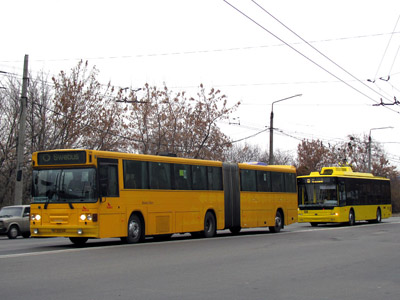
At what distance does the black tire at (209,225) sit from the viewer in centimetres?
2189

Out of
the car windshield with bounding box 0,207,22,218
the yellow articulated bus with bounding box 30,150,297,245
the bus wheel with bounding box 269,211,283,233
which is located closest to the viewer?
the yellow articulated bus with bounding box 30,150,297,245

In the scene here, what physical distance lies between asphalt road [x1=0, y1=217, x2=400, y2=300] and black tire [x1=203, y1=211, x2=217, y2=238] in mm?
4864

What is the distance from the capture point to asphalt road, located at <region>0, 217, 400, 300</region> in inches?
353

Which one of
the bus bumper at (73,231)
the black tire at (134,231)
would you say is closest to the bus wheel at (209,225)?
the black tire at (134,231)

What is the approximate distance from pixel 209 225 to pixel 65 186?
273 inches

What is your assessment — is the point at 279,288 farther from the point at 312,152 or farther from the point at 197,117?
the point at 312,152

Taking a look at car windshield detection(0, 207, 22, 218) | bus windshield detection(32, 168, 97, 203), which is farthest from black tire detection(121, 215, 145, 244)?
car windshield detection(0, 207, 22, 218)

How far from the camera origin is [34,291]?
8.94m

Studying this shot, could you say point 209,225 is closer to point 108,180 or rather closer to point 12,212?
point 108,180

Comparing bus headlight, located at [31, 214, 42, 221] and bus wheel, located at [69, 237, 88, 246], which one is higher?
bus headlight, located at [31, 214, 42, 221]

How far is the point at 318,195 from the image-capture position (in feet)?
107

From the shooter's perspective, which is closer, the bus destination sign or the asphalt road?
the asphalt road

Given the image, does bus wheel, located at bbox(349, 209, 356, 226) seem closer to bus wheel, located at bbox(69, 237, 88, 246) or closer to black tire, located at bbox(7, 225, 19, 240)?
black tire, located at bbox(7, 225, 19, 240)

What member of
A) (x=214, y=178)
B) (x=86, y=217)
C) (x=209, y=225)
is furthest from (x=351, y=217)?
(x=86, y=217)
